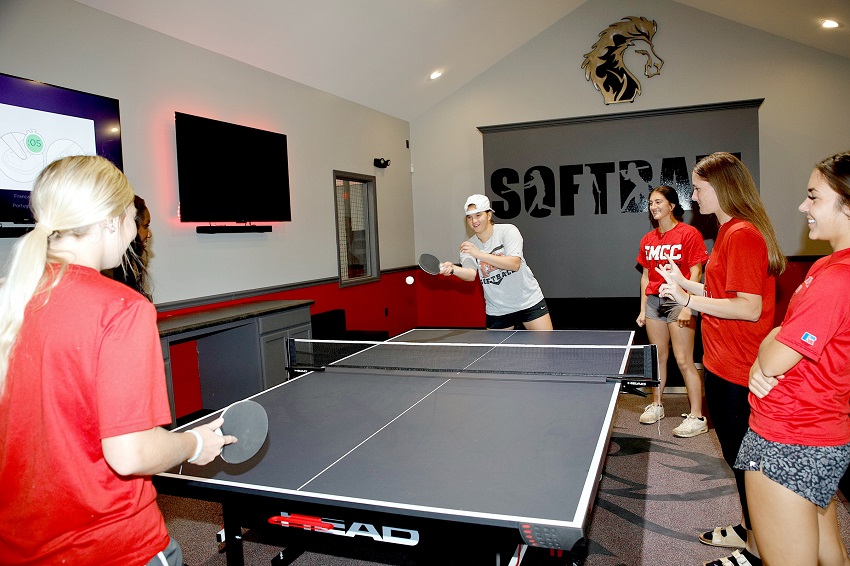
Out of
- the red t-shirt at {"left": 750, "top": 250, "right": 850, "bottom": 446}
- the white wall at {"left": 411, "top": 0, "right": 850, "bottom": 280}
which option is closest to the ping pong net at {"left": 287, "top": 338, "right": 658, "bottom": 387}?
the red t-shirt at {"left": 750, "top": 250, "right": 850, "bottom": 446}

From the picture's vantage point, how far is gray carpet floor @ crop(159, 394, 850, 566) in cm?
269

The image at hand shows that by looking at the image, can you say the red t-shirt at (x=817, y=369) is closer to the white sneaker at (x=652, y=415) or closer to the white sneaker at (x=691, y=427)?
the white sneaker at (x=691, y=427)

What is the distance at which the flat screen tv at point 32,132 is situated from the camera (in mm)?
3254

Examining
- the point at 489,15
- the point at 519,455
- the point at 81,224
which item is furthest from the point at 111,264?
the point at 489,15

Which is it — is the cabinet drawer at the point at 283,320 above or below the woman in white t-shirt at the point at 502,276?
below

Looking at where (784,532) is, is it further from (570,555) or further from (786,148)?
(786,148)

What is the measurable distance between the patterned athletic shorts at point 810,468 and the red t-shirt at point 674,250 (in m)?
2.72

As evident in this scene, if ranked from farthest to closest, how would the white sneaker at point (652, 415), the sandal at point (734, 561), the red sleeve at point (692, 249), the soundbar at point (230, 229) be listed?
the soundbar at point (230, 229)
the white sneaker at point (652, 415)
the red sleeve at point (692, 249)
the sandal at point (734, 561)

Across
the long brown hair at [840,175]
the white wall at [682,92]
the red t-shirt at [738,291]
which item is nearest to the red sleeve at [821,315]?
the long brown hair at [840,175]

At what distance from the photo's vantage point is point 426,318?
860cm

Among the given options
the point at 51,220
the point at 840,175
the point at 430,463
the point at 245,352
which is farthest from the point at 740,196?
the point at 245,352

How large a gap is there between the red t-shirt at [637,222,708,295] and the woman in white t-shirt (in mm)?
902

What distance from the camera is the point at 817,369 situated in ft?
5.04

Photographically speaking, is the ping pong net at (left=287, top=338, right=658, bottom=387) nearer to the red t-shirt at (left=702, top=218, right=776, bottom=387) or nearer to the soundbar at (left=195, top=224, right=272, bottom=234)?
the red t-shirt at (left=702, top=218, right=776, bottom=387)
